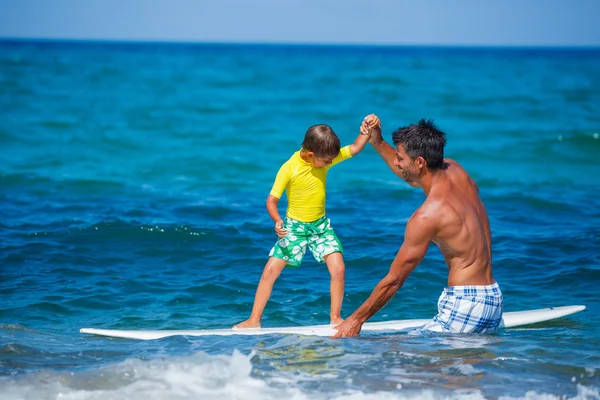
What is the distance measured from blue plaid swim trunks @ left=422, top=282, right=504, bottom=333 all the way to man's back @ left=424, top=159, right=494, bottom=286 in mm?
61

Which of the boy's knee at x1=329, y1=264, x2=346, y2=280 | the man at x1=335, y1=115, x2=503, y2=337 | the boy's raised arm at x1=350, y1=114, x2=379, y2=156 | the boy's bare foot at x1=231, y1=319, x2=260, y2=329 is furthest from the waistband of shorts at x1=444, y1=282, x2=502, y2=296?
the boy's bare foot at x1=231, y1=319, x2=260, y2=329

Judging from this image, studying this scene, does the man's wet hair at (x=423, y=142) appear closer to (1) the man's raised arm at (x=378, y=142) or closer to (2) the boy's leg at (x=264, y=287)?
(1) the man's raised arm at (x=378, y=142)

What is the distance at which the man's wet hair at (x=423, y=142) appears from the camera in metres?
5.04

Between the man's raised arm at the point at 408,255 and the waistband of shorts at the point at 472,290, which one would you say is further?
the waistband of shorts at the point at 472,290

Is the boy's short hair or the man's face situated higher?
the boy's short hair

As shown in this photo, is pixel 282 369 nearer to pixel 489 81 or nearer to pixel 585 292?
pixel 585 292

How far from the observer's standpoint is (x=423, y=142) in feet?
16.5

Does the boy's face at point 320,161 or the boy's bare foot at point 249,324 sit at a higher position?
the boy's face at point 320,161

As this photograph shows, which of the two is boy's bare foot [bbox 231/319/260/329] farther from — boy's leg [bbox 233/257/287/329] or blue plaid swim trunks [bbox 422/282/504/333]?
blue plaid swim trunks [bbox 422/282/504/333]

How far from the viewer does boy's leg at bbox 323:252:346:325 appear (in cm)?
614

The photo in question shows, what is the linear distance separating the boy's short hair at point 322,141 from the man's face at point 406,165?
775mm

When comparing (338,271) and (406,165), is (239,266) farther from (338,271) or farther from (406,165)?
(406,165)

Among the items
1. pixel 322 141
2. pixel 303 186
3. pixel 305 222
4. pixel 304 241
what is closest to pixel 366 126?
pixel 322 141

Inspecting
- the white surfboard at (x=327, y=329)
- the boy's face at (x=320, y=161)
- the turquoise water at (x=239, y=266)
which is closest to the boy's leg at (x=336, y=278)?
the white surfboard at (x=327, y=329)
